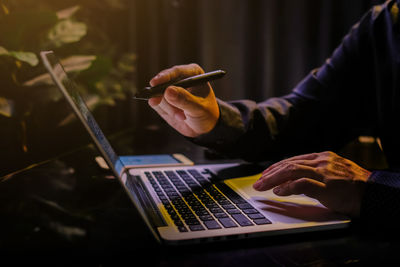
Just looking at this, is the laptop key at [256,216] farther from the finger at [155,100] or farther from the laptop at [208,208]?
the finger at [155,100]

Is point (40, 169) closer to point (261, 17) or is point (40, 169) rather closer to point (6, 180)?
point (6, 180)

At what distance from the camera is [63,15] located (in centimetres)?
142

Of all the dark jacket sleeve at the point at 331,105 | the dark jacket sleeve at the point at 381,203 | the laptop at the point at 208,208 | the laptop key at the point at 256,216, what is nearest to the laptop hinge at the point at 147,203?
the laptop at the point at 208,208

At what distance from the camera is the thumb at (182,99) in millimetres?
665

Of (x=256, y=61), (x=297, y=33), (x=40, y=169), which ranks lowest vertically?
(x=40, y=169)

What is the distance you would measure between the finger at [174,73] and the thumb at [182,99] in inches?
2.4

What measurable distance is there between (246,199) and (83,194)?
0.96 ft

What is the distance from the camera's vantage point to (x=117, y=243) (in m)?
0.42

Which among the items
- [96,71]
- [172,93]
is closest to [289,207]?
[172,93]

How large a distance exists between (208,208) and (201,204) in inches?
0.8

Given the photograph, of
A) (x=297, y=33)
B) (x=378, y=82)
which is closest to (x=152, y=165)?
(x=378, y=82)

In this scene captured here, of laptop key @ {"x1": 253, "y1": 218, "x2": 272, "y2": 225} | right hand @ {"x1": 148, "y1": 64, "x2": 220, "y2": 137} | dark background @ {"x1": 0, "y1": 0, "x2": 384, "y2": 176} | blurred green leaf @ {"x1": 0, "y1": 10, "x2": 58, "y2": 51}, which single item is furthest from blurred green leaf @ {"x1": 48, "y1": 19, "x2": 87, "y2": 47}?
laptop key @ {"x1": 253, "y1": 218, "x2": 272, "y2": 225}

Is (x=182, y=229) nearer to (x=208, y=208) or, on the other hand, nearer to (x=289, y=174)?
(x=208, y=208)

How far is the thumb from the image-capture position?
665 millimetres
